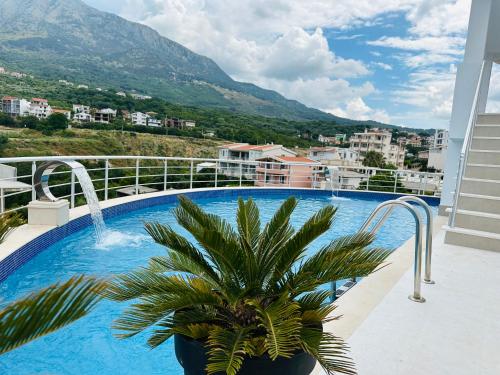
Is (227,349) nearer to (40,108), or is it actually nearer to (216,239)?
(216,239)

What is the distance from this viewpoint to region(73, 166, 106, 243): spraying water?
4.65m

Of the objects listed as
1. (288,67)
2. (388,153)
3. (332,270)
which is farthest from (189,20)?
(332,270)

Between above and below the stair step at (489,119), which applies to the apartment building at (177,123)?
above

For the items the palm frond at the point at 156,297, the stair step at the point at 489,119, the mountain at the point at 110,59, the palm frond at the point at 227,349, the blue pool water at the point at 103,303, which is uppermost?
the mountain at the point at 110,59

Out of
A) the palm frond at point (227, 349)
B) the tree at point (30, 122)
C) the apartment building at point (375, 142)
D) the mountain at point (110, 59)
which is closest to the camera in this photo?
the palm frond at point (227, 349)

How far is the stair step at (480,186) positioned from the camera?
4492 mm

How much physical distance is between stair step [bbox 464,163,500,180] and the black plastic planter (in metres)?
4.21

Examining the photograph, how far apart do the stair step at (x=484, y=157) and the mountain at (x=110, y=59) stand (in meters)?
41.3

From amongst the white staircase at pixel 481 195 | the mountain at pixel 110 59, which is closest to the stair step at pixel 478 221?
the white staircase at pixel 481 195

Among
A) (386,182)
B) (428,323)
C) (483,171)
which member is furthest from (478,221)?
(386,182)

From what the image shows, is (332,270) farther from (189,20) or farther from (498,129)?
(189,20)

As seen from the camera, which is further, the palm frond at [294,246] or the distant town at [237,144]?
the distant town at [237,144]

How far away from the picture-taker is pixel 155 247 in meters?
4.77

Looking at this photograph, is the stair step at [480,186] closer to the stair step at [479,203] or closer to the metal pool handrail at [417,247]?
the stair step at [479,203]
